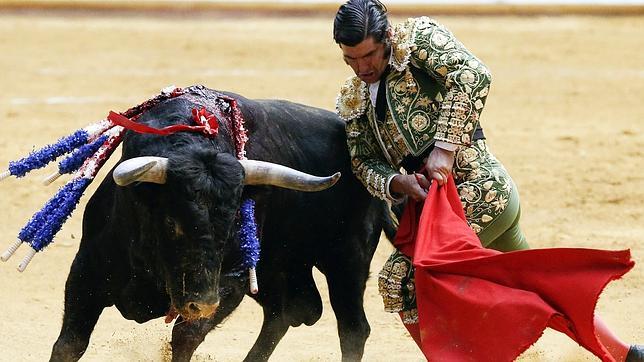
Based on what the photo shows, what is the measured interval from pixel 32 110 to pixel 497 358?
6.94 m

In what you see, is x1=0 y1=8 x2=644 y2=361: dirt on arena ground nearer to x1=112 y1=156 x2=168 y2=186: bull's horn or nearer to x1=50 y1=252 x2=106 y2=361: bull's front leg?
x1=50 y1=252 x2=106 y2=361: bull's front leg

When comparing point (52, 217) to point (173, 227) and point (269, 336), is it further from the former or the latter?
point (269, 336)

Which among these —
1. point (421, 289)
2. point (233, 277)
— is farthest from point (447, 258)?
point (233, 277)

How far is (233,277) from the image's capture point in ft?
15.4

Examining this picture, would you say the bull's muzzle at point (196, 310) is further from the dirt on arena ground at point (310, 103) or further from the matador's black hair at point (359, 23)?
the dirt on arena ground at point (310, 103)

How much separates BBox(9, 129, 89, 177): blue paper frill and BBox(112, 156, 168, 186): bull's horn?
81 centimetres

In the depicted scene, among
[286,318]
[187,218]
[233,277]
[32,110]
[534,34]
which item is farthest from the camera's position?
[534,34]

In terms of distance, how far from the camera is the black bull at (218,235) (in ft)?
14.0

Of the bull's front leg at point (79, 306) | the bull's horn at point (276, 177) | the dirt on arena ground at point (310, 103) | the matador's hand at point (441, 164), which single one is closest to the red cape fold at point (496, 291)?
the matador's hand at point (441, 164)

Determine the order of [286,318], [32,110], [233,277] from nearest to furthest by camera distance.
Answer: [233,277] < [286,318] < [32,110]

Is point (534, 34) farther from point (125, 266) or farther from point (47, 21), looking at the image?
point (125, 266)

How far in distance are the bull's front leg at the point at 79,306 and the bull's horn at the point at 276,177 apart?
29.6 inches

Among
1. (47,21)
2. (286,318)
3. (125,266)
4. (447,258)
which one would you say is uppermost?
(447,258)

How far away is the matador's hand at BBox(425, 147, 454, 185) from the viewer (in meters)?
4.59
